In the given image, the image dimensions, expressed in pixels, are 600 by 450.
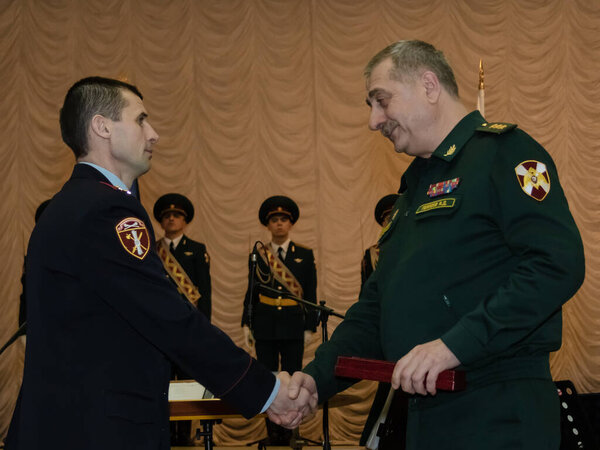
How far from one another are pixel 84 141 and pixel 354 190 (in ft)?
18.8

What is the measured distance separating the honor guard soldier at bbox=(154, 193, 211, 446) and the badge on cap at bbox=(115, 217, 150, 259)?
13.8ft

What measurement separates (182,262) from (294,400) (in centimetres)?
440

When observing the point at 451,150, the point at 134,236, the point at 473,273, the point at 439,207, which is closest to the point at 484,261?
Result: the point at 473,273

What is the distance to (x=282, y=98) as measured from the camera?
314 inches

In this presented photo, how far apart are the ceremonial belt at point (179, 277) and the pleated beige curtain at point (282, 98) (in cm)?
132

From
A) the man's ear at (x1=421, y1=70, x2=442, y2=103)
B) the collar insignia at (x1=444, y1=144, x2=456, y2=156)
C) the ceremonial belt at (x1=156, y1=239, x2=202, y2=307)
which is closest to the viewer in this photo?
the collar insignia at (x1=444, y1=144, x2=456, y2=156)

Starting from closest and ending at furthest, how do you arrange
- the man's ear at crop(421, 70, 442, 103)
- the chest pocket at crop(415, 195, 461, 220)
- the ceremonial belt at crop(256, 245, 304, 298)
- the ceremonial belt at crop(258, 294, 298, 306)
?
the chest pocket at crop(415, 195, 461, 220), the man's ear at crop(421, 70, 442, 103), the ceremonial belt at crop(258, 294, 298, 306), the ceremonial belt at crop(256, 245, 304, 298)

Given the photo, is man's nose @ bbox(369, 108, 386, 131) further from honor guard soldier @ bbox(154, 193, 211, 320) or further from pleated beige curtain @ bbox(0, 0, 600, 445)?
pleated beige curtain @ bbox(0, 0, 600, 445)

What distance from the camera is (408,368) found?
1.65 m

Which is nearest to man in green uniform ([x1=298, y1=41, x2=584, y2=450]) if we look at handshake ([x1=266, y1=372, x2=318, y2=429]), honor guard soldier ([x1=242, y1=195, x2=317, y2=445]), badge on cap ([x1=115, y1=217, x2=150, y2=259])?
→ handshake ([x1=266, y1=372, x2=318, y2=429])

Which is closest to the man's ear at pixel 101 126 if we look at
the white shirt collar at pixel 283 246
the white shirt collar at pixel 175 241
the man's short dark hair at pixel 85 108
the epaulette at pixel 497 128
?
the man's short dark hair at pixel 85 108

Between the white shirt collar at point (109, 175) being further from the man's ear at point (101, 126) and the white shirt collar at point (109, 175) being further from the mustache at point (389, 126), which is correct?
the mustache at point (389, 126)

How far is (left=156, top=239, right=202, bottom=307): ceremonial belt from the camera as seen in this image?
6281mm

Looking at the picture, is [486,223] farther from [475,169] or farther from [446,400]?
[446,400]
